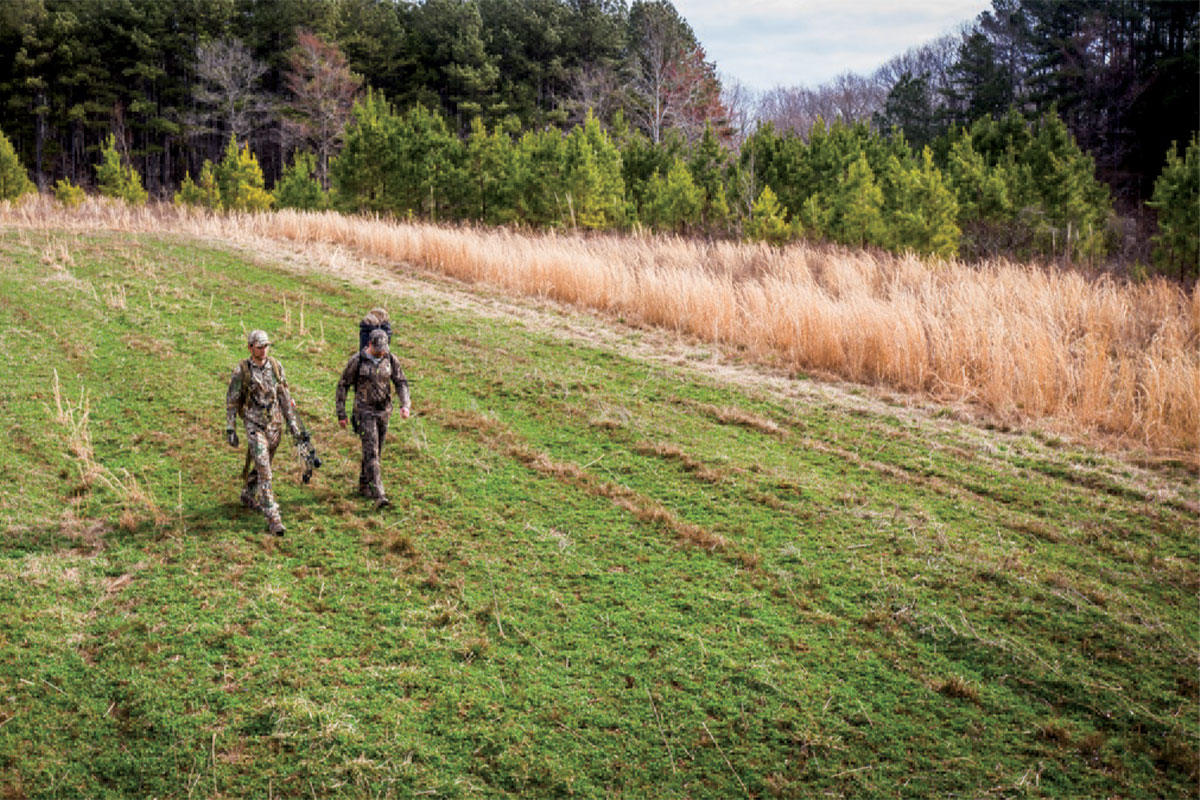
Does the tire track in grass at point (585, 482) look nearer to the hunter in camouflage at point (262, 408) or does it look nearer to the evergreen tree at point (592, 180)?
the hunter in camouflage at point (262, 408)

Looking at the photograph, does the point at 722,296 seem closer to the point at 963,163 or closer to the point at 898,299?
the point at 898,299

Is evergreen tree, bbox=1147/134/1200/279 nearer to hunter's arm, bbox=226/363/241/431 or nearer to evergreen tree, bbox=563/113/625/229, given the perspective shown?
evergreen tree, bbox=563/113/625/229

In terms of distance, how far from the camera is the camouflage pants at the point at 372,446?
6.86 m

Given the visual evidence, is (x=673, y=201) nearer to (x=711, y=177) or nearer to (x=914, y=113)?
(x=711, y=177)

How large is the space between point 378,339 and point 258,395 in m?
0.98

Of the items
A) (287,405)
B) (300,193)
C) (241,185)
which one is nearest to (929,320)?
(287,405)

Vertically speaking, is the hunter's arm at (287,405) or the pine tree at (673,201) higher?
the pine tree at (673,201)

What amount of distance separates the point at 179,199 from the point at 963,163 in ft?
93.7

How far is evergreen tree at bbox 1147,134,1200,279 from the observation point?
21.0 m

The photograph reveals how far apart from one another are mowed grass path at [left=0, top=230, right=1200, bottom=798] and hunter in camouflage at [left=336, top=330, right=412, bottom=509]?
0.42 m

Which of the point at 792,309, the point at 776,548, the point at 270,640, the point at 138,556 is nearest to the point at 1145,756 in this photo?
the point at 776,548

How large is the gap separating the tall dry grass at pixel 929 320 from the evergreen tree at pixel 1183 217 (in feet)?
32.1

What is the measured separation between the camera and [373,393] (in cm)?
682

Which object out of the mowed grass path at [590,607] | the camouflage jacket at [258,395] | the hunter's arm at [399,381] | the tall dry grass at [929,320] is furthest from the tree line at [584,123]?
the camouflage jacket at [258,395]
